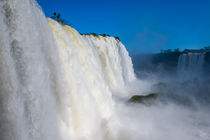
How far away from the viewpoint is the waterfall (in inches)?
94.7

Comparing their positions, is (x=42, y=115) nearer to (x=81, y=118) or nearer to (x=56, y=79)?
(x=56, y=79)

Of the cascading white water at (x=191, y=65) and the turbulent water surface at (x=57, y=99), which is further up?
the cascading white water at (x=191, y=65)

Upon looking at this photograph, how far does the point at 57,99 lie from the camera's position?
398cm

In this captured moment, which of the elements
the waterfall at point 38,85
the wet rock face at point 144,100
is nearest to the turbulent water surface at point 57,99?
the waterfall at point 38,85

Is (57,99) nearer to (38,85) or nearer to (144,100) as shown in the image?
(38,85)

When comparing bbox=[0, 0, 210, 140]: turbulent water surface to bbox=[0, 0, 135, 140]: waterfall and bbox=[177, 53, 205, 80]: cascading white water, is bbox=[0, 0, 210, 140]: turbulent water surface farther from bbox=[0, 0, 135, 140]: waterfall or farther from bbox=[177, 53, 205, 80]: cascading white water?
bbox=[177, 53, 205, 80]: cascading white water

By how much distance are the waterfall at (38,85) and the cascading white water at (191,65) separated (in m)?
20.5

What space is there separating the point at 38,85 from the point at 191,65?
2366 centimetres

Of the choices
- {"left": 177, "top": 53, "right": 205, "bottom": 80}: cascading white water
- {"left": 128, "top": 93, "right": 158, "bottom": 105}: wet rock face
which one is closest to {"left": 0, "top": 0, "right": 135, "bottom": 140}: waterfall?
{"left": 128, "top": 93, "right": 158, "bottom": 105}: wet rock face

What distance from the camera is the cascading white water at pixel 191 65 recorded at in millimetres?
21312

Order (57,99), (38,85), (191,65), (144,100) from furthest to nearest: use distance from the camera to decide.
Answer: (191,65), (144,100), (57,99), (38,85)

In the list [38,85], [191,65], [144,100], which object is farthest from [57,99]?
[191,65]

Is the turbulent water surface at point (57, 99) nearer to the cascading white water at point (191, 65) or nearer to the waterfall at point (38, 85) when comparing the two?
the waterfall at point (38, 85)

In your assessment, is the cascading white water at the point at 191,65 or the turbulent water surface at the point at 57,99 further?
the cascading white water at the point at 191,65
